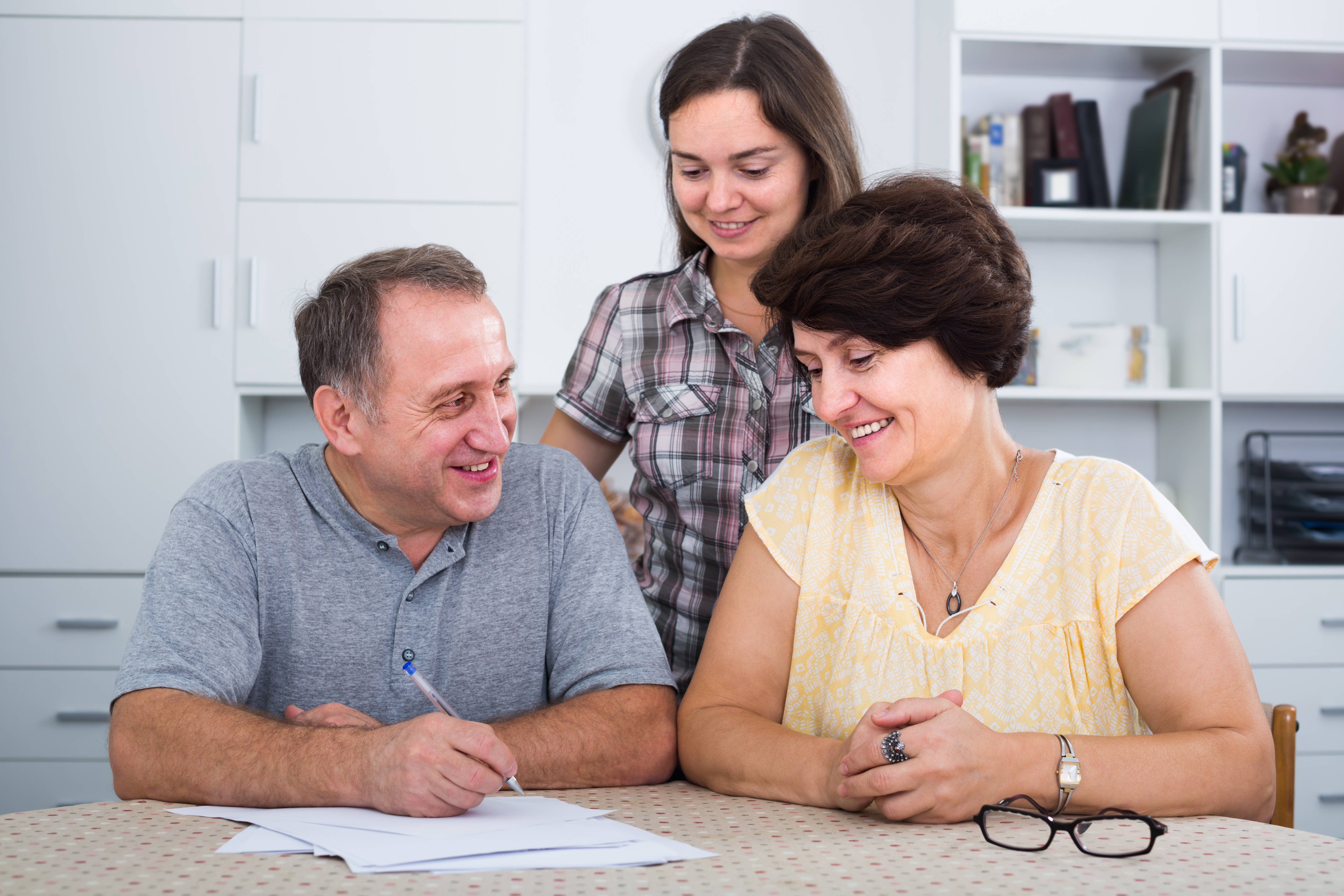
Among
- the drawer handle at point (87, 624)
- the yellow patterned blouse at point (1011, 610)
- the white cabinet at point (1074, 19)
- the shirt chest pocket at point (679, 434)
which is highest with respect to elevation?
the white cabinet at point (1074, 19)

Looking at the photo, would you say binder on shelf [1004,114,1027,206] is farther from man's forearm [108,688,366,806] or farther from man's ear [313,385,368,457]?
man's forearm [108,688,366,806]

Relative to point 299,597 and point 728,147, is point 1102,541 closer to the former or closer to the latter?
point 728,147

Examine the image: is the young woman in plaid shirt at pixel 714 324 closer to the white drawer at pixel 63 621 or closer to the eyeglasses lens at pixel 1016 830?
the eyeglasses lens at pixel 1016 830

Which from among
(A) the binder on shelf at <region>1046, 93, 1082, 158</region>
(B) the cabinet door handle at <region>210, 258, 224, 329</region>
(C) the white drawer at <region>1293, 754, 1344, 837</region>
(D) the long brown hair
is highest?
(A) the binder on shelf at <region>1046, 93, 1082, 158</region>

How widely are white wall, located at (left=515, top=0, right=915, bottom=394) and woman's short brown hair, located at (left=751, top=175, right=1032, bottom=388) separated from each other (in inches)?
76.8

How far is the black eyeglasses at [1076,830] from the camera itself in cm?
91

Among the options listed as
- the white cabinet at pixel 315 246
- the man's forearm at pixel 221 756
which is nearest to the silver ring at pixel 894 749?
the man's forearm at pixel 221 756

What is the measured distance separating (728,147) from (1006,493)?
→ 677 millimetres

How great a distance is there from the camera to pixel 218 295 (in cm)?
291

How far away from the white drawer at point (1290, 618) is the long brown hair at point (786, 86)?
1.89 meters

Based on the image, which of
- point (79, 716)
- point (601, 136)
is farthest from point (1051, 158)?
point (79, 716)

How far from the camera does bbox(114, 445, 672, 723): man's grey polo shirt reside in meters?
1.36

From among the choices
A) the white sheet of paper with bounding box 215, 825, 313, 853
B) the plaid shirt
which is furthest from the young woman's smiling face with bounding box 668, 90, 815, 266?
the white sheet of paper with bounding box 215, 825, 313, 853

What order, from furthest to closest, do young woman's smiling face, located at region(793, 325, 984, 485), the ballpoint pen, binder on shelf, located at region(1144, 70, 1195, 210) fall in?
binder on shelf, located at region(1144, 70, 1195, 210), young woman's smiling face, located at region(793, 325, 984, 485), the ballpoint pen
